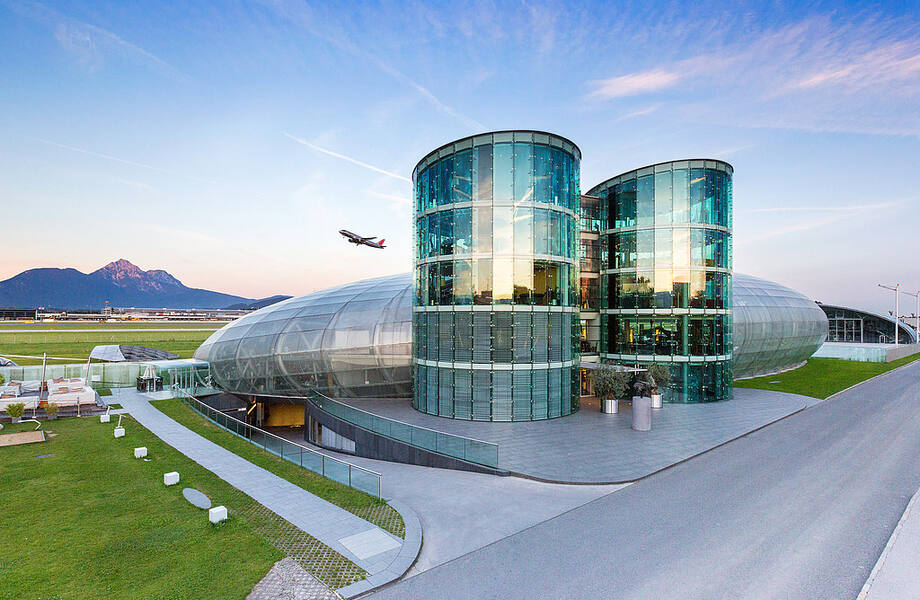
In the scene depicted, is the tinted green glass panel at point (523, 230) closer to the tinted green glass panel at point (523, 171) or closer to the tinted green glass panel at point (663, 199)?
the tinted green glass panel at point (523, 171)

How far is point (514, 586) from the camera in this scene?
26.8 ft

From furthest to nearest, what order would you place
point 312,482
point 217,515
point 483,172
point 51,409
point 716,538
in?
1. point 483,172
2. point 51,409
3. point 312,482
4. point 217,515
5. point 716,538

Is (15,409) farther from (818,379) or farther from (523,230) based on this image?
(818,379)

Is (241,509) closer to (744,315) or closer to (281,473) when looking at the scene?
(281,473)

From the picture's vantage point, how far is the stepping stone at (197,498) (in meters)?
11.6

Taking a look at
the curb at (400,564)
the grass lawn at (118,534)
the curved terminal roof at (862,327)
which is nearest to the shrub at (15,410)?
the grass lawn at (118,534)

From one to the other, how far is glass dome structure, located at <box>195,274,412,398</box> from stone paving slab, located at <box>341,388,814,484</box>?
2383 millimetres

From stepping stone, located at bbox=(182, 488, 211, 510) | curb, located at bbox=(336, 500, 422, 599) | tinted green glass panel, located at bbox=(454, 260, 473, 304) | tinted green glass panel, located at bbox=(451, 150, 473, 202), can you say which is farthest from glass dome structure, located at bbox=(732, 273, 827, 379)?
stepping stone, located at bbox=(182, 488, 211, 510)

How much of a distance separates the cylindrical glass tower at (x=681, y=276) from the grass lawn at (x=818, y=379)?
8.33 m

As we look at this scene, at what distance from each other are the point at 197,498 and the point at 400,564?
6.83 meters

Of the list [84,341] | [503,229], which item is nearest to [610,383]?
[503,229]

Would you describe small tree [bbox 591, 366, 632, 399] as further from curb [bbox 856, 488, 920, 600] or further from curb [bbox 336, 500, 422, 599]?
curb [bbox 336, 500, 422, 599]

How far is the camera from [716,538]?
9852 millimetres

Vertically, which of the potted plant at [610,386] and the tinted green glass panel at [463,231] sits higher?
the tinted green glass panel at [463,231]
